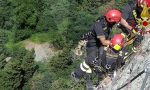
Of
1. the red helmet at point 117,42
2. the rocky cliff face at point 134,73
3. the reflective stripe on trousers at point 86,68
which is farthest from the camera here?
the reflective stripe on trousers at point 86,68

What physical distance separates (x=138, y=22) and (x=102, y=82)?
2.61 m

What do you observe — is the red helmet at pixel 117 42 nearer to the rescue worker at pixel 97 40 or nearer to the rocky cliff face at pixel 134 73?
the rescue worker at pixel 97 40

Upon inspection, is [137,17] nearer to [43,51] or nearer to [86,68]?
[86,68]

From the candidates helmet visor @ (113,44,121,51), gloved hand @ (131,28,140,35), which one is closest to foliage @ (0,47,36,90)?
gloved hand @ (131,28,140,35)

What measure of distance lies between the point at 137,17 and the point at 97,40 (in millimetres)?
1833

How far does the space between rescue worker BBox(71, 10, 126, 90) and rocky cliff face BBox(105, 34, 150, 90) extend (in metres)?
1.01

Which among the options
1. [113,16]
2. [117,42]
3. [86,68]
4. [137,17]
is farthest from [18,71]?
[113,16]

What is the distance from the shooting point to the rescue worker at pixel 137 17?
48.4ft

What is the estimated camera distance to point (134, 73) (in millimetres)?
12594

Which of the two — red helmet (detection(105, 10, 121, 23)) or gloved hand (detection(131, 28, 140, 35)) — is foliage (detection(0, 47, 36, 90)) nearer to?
gloved hand (detection(131, 28, 140, 35))

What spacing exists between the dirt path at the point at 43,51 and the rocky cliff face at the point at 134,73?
6646 cm

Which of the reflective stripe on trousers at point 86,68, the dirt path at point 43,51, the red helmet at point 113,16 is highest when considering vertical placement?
the red helmet at point 113,16

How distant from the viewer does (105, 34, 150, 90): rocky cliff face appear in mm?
11988

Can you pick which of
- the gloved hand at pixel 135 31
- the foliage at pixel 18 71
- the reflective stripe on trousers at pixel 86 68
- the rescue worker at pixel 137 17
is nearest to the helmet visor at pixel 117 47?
the rescue worker at pixel 137 17
